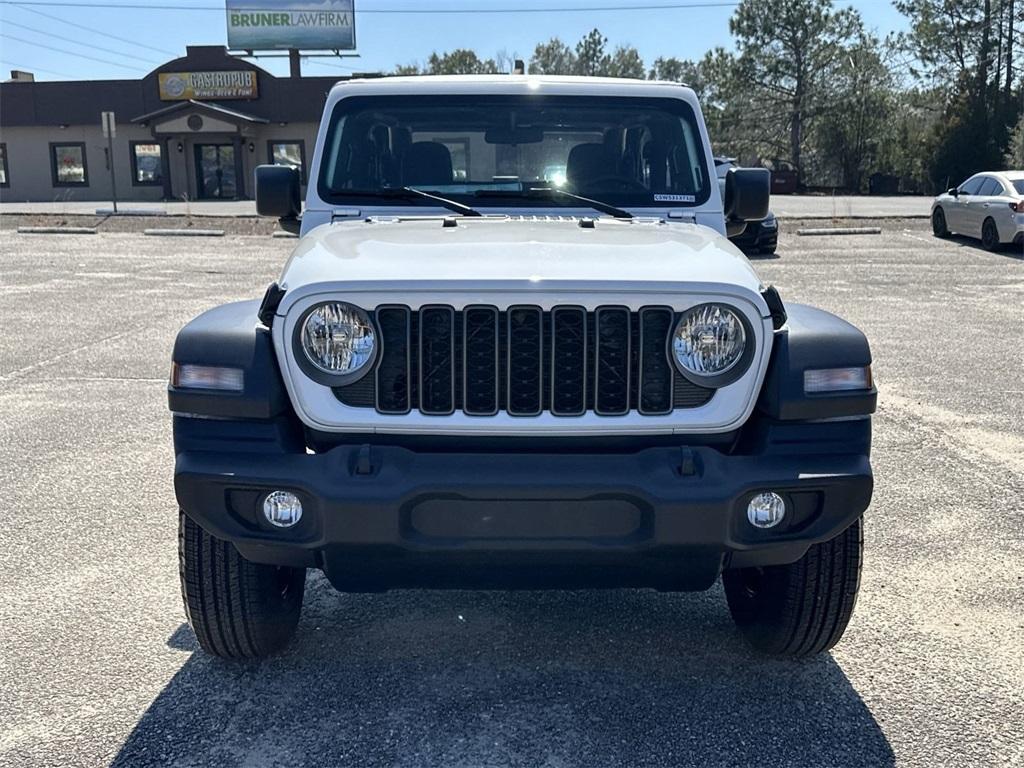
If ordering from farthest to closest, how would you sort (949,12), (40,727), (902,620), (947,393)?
(949,12) → (947,393) → (902,620) → (40,727)

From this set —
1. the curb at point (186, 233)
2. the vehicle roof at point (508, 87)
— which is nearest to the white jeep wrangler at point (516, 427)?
the vehicle roof at point (508, 87)

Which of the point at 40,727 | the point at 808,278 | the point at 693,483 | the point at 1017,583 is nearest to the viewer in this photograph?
the point at 693,483

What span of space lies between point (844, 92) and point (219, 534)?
5663 centimetres

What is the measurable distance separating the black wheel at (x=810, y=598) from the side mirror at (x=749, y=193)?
167 centimetres

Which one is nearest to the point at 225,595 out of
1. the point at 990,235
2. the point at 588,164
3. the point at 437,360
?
the point at 437,360

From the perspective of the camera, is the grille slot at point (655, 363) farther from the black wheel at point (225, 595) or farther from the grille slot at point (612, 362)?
the black wheel at point (225, 595)

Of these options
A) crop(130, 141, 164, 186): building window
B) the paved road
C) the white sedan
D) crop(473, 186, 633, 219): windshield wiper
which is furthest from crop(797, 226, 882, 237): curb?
crop(130, 141, 164, 186): building window

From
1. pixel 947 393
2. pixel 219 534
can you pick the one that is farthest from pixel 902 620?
pixel 947 393

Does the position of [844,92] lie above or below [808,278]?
above

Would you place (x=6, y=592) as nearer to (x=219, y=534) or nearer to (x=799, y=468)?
(x=219, y=534)

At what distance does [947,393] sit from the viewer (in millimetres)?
7793

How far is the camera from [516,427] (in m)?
2.99

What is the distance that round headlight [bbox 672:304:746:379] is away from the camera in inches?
118

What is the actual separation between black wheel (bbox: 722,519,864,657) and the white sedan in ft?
55.6
